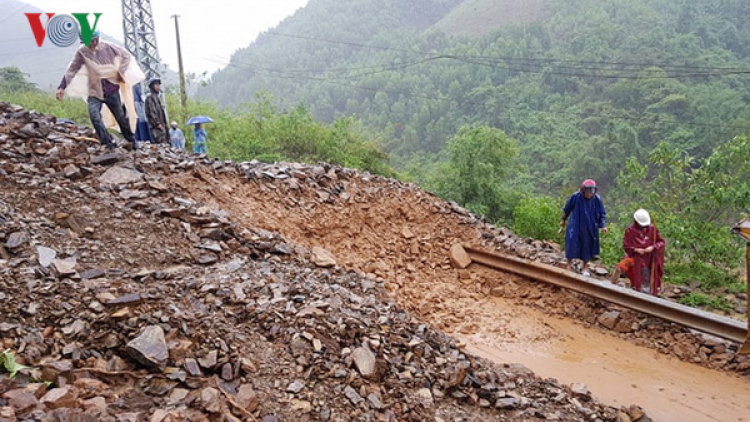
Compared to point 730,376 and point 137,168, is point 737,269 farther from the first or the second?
point 137,168

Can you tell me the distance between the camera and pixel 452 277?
24.2 feet

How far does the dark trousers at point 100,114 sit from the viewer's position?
620 cm

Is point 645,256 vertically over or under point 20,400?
under

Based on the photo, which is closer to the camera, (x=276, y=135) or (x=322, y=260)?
(x=322, y=260)

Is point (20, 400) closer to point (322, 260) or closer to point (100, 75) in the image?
point (322, 260)

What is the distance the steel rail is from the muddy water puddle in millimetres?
438

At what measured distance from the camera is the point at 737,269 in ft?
27.8

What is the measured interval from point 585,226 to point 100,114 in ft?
22.1

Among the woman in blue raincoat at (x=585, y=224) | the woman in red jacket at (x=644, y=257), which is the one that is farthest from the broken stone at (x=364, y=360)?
the woman in blue raincoat at (x=585, y=224)

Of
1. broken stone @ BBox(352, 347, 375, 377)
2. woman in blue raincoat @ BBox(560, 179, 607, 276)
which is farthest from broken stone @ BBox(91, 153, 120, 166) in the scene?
woman in blue raincoat @ BBox(560, 179, 607, 276)

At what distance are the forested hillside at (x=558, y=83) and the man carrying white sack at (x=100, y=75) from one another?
24.1m

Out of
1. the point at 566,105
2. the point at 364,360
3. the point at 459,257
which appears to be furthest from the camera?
the point at 566,105

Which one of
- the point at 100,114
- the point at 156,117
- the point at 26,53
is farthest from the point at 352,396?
the point at 26,53

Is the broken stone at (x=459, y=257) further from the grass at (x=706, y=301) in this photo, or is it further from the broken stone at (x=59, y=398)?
the broken stone at (x=59, y=398)
